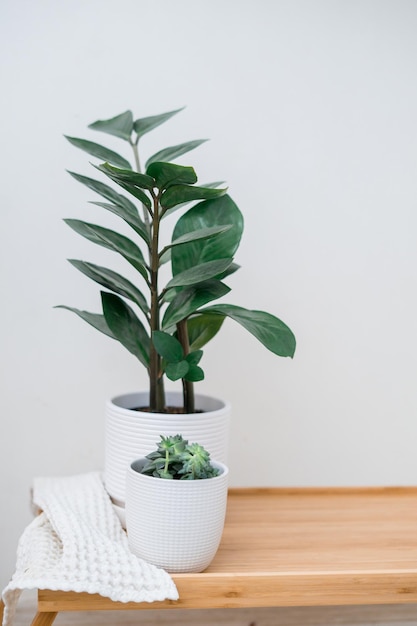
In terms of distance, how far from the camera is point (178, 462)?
2.94 feet

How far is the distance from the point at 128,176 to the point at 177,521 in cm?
43

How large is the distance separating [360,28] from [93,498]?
3.25 ft

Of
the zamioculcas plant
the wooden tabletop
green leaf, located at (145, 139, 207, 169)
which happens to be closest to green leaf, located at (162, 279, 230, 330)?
the zamioculcas plant

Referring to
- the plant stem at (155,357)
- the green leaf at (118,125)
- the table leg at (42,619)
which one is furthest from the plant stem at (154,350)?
the table leg at (42,619)

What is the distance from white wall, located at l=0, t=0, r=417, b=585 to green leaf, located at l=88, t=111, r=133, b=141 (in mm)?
214

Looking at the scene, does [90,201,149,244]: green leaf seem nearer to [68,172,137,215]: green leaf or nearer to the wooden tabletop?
[68,172,137,215]: green leaf

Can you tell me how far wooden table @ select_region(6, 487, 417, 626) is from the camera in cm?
84

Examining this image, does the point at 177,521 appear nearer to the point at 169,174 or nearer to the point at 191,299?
the point at 191,299

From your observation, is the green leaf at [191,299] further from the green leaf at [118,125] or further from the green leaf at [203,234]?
the green leaf at [118,125]

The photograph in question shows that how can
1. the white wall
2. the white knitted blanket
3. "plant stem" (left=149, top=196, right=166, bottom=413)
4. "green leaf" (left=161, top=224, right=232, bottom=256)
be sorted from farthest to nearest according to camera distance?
the white wall → "plant stem" (left=149, top=196, right=166, bottom=413) → "green leaf" (left=161, top=224, right=232, bottom=256) → the white knitted blanket

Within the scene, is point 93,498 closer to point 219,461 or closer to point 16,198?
point 219,461

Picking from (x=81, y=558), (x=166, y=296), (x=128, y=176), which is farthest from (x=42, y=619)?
(x=128, y=176)

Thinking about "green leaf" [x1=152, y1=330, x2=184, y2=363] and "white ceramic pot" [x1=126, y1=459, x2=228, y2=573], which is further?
"green leaf" [x1=152, y1=330, x2=184, y2=363]

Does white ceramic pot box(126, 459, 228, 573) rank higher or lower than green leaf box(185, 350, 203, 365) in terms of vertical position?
lower
